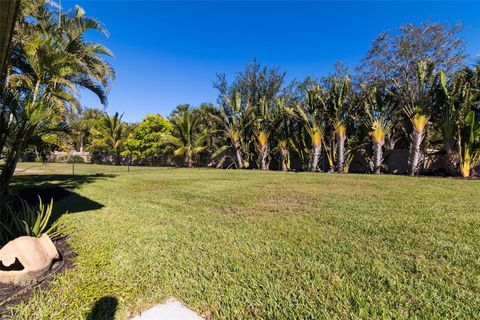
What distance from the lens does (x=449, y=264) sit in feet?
8.05

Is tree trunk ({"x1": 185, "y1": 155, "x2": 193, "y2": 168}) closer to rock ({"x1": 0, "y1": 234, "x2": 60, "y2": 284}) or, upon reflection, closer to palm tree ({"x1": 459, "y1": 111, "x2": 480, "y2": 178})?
palm tree ({"x1": 459, "y1": 111, "x2": 480, "y2": 178})

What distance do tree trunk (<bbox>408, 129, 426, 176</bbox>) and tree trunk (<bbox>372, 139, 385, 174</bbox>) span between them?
123 centimetres

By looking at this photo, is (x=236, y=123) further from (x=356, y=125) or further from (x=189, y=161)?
(x=356, y=125)

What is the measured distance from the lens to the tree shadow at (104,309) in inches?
72.8

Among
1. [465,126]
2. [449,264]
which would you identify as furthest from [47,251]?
[465,126]

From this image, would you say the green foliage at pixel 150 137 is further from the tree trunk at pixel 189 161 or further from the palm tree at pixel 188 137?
the tree trunk at pixel 189 161

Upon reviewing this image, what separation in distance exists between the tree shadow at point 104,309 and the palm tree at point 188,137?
1703 centimetres

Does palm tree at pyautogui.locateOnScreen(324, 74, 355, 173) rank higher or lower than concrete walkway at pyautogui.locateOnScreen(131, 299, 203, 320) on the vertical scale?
higher

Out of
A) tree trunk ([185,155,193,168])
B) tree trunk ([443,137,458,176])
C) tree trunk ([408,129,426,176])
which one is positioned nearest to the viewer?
tree trunk ([443,137,458,176])

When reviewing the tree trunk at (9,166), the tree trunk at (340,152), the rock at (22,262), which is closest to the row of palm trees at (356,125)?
the tree trunk at (340,152)

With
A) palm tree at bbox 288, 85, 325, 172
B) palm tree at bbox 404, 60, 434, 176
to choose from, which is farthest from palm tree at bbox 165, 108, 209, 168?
palm tree at bbox 404, 60, 434, 176

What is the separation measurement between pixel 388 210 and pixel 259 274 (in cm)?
345

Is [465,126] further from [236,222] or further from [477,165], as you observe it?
[236,222]

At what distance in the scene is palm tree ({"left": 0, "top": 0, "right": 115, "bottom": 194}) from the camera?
14.6 feet
